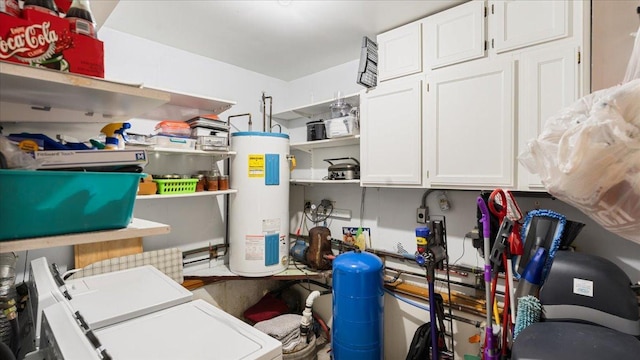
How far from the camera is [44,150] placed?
0.63 metres

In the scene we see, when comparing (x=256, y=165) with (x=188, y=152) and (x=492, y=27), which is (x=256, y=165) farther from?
(x=492, y=27)

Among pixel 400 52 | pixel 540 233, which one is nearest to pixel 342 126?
pixel 400 52

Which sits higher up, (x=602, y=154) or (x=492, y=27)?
(x=492, y=27)

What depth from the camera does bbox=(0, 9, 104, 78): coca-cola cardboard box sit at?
1.74 feet

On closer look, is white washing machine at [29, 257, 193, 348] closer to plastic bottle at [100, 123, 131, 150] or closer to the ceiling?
plastic bottle at [100, 123, 131, 150]

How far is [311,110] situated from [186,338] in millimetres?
2348

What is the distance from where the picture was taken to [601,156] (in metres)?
0.78

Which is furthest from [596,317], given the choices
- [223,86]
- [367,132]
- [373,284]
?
[223,86]

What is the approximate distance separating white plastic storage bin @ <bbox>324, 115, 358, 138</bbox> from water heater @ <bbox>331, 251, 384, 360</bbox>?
1059 millimetres

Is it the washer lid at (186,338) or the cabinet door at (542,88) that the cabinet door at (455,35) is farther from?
the washer lid at (186,338)

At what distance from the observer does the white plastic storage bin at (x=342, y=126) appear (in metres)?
2.41

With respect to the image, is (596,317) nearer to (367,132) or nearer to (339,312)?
(339,312)

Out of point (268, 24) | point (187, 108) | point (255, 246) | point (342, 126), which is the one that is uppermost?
point (268, 24)

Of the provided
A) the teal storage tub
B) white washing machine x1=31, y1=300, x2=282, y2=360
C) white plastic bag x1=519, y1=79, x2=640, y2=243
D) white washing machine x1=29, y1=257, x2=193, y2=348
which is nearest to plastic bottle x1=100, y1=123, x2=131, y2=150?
the teal storage tub
